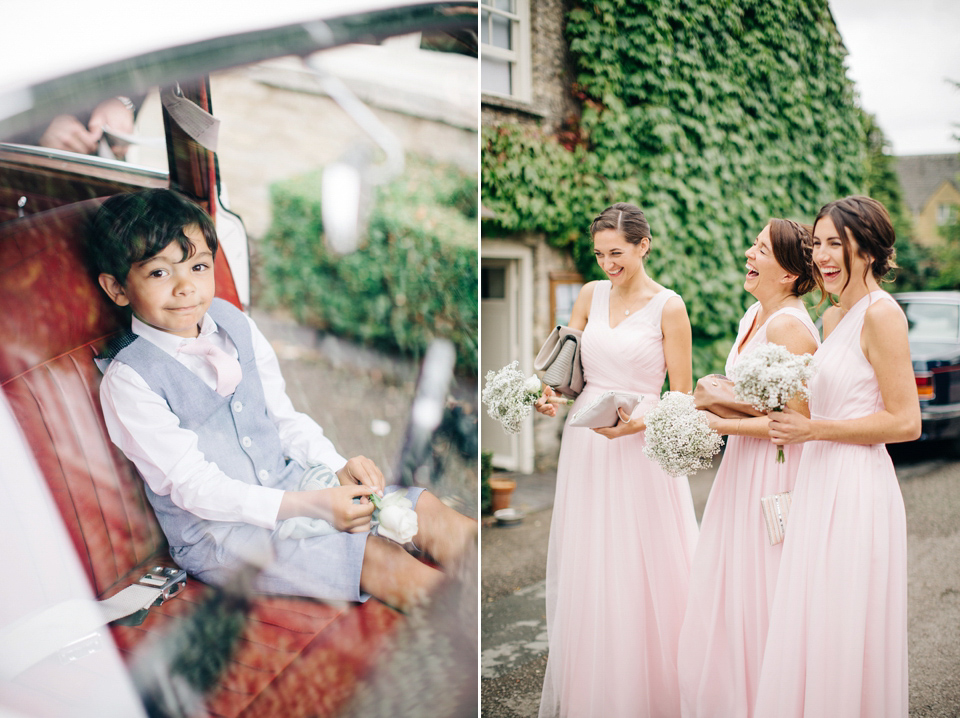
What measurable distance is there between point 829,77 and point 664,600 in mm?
7564

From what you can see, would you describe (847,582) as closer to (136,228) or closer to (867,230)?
(867,230)

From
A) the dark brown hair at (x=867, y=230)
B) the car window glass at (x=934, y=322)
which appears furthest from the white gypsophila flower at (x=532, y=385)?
the car window glass at (x=934, y=322)

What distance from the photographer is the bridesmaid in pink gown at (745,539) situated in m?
2.43

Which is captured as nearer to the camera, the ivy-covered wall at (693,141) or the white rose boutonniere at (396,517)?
the white rose boutonniere at (396,517)

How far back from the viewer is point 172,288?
184 centimetres

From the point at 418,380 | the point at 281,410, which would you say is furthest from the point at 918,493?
the point at 281,410

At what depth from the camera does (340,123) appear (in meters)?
2.03

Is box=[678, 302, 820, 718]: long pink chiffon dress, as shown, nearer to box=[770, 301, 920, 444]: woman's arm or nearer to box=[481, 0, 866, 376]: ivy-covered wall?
box=[770, 301, 920, 444]: woman's arm

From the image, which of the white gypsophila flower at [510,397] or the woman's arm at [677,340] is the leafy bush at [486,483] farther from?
the woman's arm at [677,340]

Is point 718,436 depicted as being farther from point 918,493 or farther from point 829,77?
point 829,77

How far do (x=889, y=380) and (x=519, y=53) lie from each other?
16.1 feet

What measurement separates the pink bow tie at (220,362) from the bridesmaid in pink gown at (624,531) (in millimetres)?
1445

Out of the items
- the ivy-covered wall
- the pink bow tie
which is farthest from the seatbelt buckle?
the ivy-covered wall

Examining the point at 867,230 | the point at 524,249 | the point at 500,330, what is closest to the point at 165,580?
the point at 867,230
